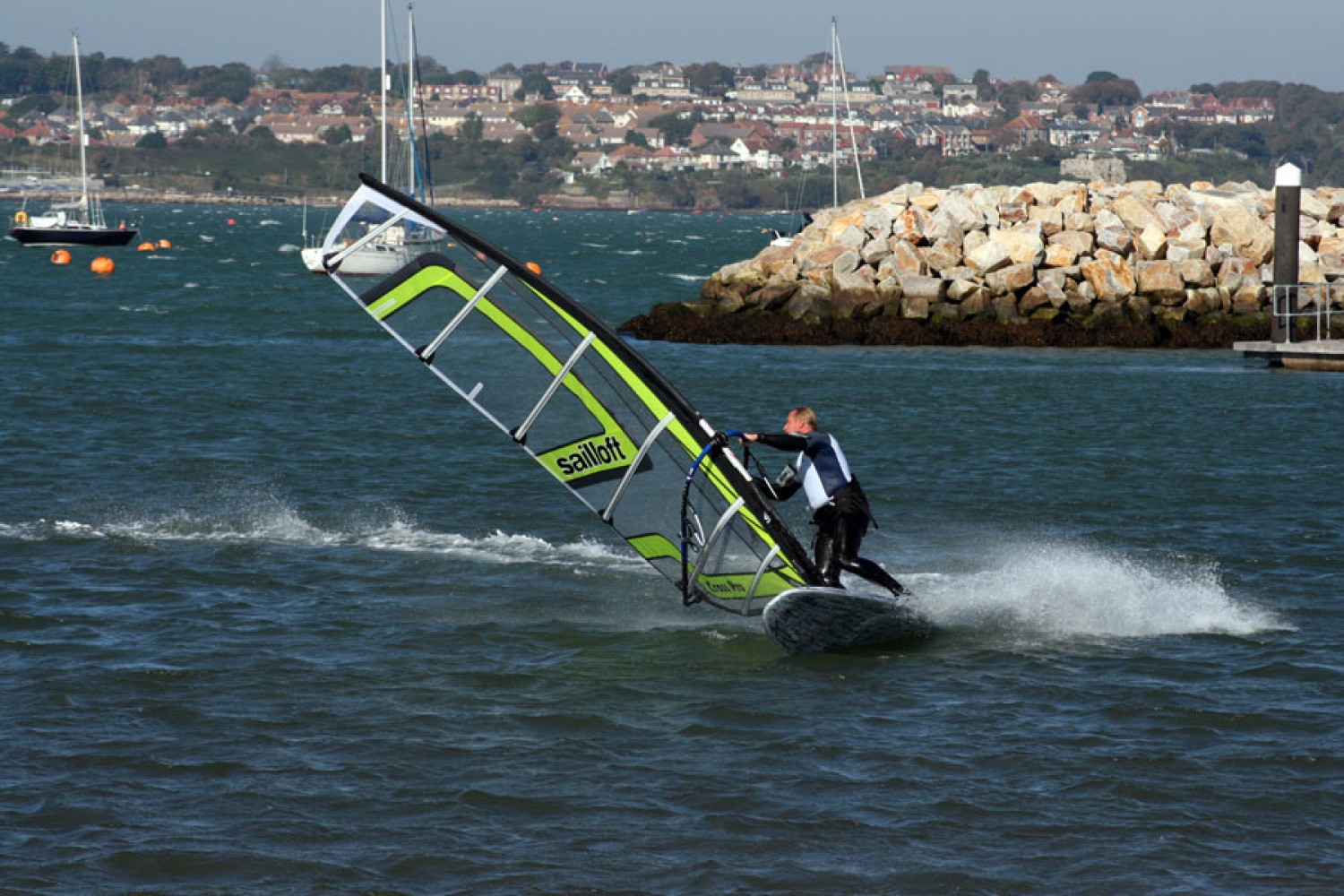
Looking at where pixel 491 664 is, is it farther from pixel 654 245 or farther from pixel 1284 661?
pixel 654 245

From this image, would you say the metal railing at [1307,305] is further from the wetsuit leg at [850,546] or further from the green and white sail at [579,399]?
the green and white sail at [579,399]

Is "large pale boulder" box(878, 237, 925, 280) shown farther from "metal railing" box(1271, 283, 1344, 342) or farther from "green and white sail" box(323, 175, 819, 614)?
"green and white sail" box(323, 175, 819, 614)

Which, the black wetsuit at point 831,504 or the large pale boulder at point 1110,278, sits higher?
the large pale boulder at point 1110,278

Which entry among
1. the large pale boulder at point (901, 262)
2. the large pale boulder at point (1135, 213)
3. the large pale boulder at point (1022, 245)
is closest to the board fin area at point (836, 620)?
the large pale boulder at point (1022, 245)

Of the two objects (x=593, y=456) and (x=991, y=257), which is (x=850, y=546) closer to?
(x=593, y=456)

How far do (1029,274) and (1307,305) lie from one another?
5334 millimetres

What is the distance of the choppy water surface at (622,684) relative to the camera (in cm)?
805

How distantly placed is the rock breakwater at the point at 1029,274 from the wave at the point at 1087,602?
20949mm

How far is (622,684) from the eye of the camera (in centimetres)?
1088

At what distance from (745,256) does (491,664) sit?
253 feet

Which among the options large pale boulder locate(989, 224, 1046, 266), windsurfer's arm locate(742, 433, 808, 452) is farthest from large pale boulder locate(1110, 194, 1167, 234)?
windsurfer's arm locate(742, 433, 808, 452)

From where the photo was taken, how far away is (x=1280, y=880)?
773 centimetres

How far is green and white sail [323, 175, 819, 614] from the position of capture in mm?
10523

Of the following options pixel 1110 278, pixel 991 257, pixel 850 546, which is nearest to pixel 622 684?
pixel 850 546
